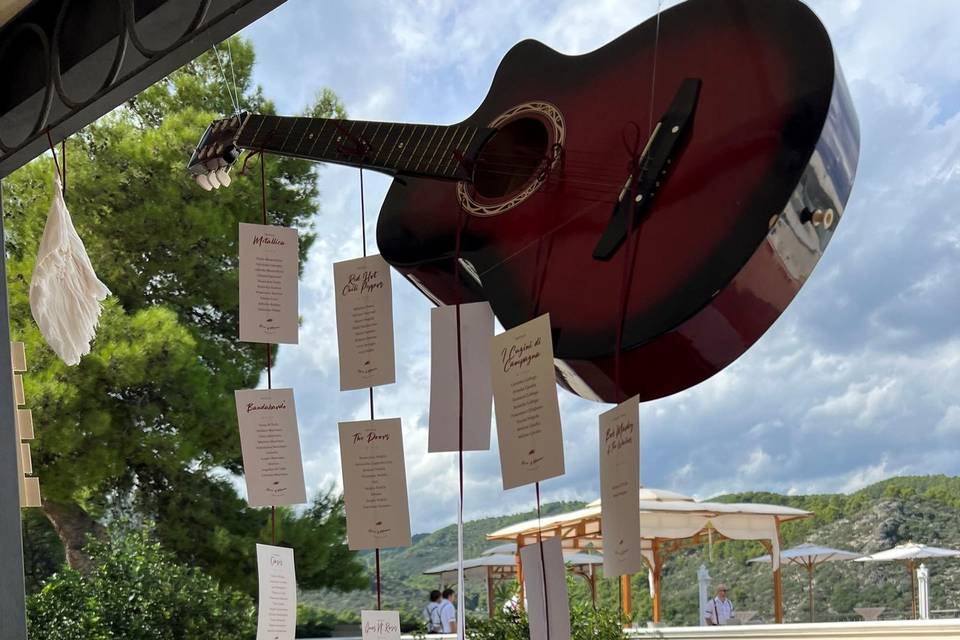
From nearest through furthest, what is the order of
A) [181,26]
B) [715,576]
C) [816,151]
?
1. [816,151]
2. [181,26]
3. [715,576]

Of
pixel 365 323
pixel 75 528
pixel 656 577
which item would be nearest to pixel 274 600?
pixel 365 323

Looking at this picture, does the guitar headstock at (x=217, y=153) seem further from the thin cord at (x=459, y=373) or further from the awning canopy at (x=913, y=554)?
the awning canopy at (x=913, y=554)

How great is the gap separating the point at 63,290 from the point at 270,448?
1.49 ft

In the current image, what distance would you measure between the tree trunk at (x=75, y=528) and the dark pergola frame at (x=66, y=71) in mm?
7867

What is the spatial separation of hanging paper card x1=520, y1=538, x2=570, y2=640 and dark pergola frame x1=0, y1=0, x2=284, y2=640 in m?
0.68

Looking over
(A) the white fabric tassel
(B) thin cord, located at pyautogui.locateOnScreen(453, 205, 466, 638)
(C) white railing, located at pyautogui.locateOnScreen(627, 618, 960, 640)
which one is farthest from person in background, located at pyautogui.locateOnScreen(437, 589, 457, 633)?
(B) thin cord, located at pyautogui.locateOnScreen(453, 205, 466, 638)

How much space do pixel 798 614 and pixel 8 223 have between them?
58.6 feet

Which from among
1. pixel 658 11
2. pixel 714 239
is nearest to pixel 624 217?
pixel 714 239

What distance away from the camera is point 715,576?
1941cm

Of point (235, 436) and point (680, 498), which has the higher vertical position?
point (235, 436)

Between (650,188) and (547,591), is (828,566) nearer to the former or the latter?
(547,591)

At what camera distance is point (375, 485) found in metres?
1.28

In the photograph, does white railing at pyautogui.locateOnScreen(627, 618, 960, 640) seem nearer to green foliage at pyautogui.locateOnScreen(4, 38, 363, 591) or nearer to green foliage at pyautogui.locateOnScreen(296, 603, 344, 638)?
green foliage at pyautogui.locateOnScreen(4, 38, 363, 591)

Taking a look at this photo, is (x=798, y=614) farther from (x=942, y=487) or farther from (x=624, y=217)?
(x=624, y=217)
